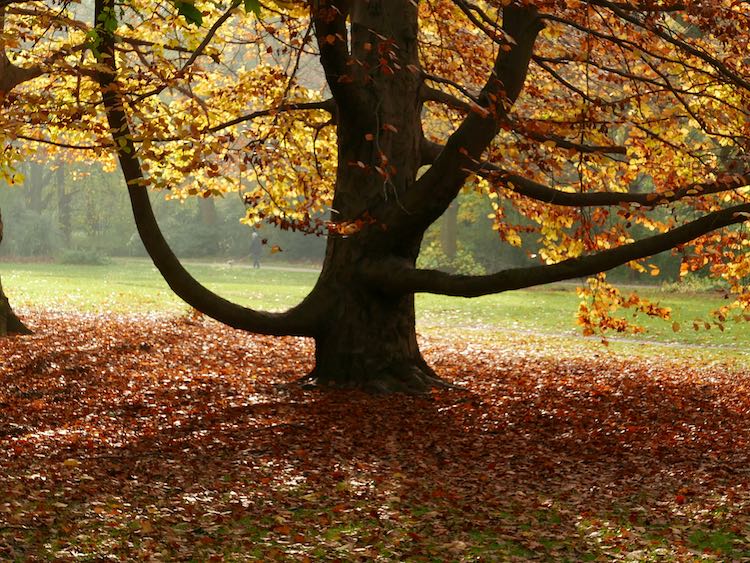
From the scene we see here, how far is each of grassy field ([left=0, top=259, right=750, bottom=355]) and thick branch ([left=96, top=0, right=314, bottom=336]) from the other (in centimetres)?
922

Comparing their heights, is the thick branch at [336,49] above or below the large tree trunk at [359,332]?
above

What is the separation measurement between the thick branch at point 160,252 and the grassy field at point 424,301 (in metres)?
9.22

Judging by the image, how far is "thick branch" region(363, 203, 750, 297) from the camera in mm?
9859

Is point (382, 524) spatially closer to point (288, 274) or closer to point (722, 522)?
point (722, 522)

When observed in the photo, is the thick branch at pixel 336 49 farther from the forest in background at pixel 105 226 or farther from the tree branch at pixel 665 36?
the forest in background at pixel 105 226

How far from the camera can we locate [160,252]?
36.6ft

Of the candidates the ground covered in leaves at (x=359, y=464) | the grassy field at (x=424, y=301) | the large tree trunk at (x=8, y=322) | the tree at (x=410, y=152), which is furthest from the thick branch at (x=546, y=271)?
the grassy field at (x=424, y=301)

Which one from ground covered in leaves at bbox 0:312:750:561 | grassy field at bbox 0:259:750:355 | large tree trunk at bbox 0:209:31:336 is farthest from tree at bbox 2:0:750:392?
grassy field at bbox 0:259:750:355

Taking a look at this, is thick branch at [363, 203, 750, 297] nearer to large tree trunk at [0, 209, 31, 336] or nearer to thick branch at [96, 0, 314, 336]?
thick branch at [96, 0, 314, 336]

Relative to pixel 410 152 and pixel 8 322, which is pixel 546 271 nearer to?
pixel 410 152

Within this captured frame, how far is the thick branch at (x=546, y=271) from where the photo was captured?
32.3 ft

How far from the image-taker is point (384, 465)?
8719mm

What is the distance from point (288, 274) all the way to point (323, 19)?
30.2 metres

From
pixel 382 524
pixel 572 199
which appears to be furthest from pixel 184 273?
pixel 382 524
